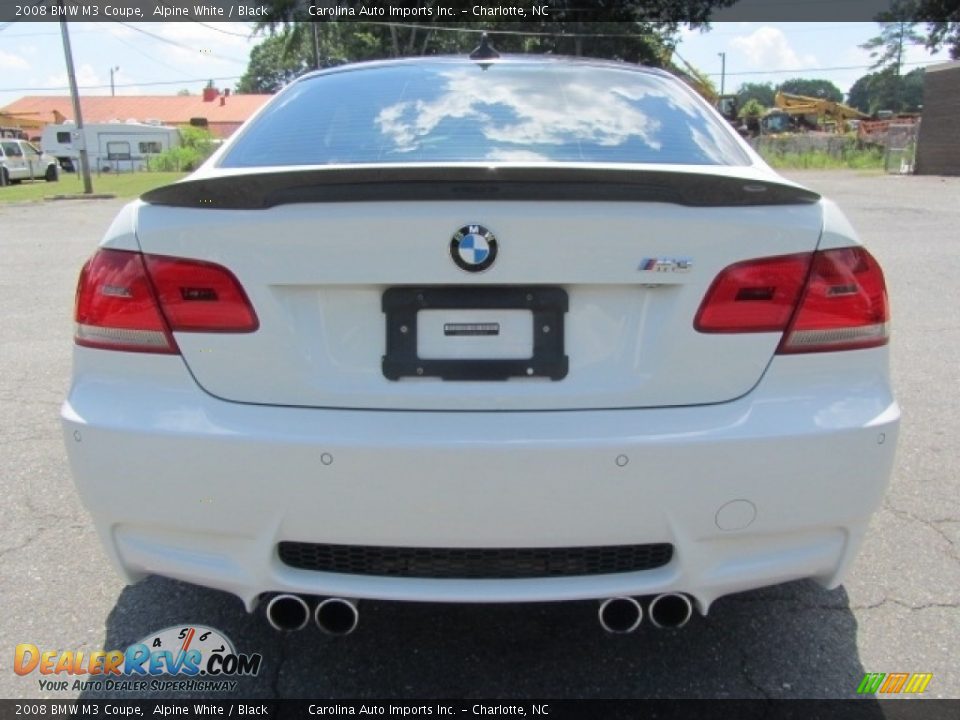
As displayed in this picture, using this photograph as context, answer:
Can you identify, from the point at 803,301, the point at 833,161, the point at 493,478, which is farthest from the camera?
the point at 833,161

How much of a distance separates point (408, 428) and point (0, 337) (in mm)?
5606

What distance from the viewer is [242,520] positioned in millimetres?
1854

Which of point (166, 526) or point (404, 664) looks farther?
point (404, 664)

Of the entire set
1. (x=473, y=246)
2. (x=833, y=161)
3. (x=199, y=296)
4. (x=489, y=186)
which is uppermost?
(x=489, y=186)

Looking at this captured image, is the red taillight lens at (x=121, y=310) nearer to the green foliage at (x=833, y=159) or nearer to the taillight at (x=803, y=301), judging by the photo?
the taillight at (x=803, y=301)

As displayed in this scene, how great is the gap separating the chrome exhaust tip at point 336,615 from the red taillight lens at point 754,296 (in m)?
1.08

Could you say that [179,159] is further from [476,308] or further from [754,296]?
[754,296]

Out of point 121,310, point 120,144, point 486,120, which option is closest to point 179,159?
point 120,144

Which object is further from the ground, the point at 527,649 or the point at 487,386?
the point at 487,386

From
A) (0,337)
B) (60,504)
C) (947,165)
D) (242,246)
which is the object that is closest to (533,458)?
(242,246)

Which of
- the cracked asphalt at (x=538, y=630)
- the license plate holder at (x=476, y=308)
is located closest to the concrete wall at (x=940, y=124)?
the cracked asphalt at (x=538, y=630)

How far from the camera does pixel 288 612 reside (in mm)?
1993

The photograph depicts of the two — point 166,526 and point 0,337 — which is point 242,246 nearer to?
point 166,526

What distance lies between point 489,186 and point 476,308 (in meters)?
0.28
